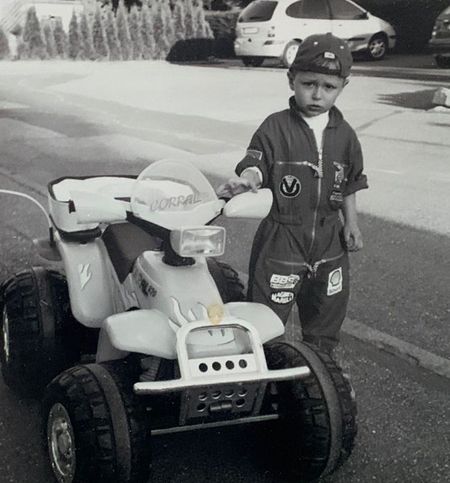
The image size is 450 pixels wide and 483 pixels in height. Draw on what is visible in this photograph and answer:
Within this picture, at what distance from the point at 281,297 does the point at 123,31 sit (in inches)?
432

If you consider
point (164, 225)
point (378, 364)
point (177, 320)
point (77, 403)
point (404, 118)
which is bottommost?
point (404, 118)

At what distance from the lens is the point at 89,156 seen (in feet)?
22.5

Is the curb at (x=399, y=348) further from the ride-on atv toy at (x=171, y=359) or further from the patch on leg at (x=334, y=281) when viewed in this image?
the ride-on atv toy at (x=171, y=359)

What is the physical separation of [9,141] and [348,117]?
352 cm

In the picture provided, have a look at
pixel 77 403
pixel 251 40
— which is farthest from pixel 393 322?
pixel 251 40

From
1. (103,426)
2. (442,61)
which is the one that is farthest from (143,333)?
(442,61)

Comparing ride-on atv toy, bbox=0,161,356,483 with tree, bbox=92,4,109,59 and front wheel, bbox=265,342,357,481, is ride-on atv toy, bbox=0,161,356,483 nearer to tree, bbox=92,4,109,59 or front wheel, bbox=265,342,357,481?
front wheel, bbox=265,342,357,481

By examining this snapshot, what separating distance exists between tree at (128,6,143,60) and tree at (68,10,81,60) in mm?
860

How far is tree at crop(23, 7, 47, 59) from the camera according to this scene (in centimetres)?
954

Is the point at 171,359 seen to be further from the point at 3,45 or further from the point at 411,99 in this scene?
the point at 3,45

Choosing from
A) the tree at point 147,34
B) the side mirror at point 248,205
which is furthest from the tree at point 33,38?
the side mirror at point 248,205

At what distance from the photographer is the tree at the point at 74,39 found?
1109 cm

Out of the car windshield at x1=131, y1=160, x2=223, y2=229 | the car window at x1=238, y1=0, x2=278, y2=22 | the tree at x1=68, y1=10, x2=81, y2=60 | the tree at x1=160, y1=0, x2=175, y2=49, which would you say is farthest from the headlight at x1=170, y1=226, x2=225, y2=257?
the tree at x1=160, y1=0, x2=175, y2=49

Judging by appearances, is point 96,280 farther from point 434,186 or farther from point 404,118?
point 404,118
